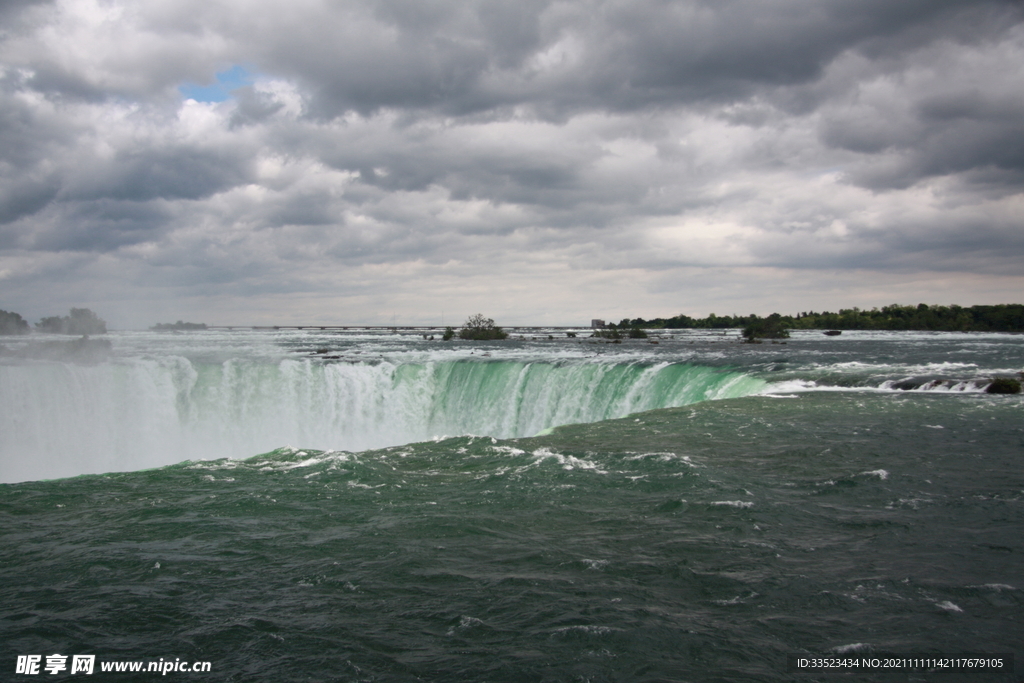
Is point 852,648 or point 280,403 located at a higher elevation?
point 852,648

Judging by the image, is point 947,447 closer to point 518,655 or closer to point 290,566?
point 518,655

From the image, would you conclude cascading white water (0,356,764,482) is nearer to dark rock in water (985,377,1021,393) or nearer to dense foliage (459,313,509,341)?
dark rock in water (985,377,1021,393)

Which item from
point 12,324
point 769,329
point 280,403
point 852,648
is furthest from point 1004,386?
point 12,324

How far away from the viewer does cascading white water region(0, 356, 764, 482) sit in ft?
81.5

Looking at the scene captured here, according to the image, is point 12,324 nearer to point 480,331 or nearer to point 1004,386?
point 480,331

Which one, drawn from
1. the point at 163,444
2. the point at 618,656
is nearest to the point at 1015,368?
the point at 618,656

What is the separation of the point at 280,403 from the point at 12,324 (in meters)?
54.2

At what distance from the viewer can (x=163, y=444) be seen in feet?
82.9

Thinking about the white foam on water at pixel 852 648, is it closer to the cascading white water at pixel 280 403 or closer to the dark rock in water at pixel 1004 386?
the cascading white water at pixel 280 403

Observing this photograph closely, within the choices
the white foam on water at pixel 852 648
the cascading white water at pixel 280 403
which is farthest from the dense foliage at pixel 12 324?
the white foam on water at pixel 852 648

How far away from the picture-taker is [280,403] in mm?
27547

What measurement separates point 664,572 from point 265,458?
1075 cm

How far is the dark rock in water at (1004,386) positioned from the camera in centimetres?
2044

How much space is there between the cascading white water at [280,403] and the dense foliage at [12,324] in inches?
1781
